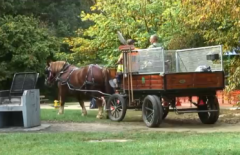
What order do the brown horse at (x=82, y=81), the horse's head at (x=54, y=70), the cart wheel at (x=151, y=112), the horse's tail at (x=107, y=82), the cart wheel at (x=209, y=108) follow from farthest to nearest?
the horse's head at (x=54, y=70) → the brown horse at (x=82, y=81) → the horse's tail at (x=107, y=82) → the cart wheel at (x=209, y=108) → the cart wheel at (x=151, y=112)

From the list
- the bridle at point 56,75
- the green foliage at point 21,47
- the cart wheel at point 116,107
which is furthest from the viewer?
the green foliage at point 21,47

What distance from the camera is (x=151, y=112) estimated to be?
43.6ft

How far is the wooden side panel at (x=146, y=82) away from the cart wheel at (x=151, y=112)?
1.10ft

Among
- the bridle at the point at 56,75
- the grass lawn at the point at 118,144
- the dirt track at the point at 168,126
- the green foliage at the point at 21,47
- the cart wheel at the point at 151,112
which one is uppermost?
the green foliage at the point at 21,47

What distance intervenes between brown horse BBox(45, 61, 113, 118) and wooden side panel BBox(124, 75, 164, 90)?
7.80ft

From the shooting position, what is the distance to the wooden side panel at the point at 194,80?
500 inches

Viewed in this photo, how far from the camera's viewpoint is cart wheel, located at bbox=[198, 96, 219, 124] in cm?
1372

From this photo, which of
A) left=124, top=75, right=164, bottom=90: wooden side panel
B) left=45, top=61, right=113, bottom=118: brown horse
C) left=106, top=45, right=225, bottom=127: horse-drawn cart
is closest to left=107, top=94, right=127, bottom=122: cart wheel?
left=106, top=45, right=225, bottom=127: horse-drawn cart

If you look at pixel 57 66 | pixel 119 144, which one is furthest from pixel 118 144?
pixel 57 66

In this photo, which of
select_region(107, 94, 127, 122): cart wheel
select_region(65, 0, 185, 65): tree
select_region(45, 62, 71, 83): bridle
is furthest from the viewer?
select_region(65, 0, 185, 65): tree

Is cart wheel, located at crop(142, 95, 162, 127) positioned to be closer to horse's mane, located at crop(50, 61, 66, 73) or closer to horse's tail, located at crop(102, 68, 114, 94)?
horse's tail, located at crop(102, 68, 114, 94)

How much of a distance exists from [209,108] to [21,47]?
19222 millimetres

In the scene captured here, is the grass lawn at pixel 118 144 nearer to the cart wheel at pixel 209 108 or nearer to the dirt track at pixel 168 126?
the dirt track at pixel 168 126

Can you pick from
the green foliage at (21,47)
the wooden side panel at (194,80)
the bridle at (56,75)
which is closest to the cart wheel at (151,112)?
the wooden side panel at (194,80)
